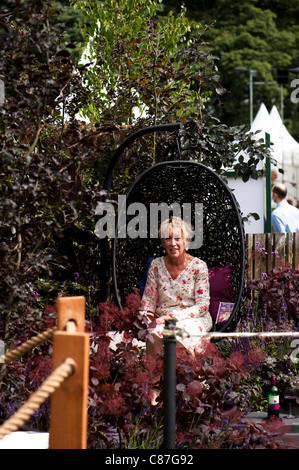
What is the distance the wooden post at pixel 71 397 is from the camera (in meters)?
2.26

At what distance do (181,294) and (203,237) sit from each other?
0.73 metres

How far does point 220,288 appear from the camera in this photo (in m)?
5.43

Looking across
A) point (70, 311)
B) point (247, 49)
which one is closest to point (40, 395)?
point (70, 311)

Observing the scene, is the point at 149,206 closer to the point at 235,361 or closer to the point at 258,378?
the point at 258,378

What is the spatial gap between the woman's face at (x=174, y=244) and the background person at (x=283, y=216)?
3367 mm

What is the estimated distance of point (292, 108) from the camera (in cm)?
2711

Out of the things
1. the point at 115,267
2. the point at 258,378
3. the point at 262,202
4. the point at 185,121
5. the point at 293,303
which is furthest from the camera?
the point at 262,202

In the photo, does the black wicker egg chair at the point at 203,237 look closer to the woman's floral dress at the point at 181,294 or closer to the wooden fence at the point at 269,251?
the woman's floral dress at the point at 181,294

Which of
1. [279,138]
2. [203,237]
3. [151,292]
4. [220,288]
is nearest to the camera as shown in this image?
[151,292]

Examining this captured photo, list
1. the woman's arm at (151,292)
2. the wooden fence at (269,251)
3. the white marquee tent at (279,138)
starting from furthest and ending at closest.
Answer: the white marquee tent at (279,138)
the wooden fence at (269,251)
the woman's arm at (151,292)

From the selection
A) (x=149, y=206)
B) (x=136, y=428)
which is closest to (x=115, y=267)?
(x=149, y=206)

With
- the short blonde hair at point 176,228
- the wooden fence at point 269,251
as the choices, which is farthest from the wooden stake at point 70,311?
the wooden fence at point 269,251

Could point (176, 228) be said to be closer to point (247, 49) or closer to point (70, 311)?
point (70, 311)
